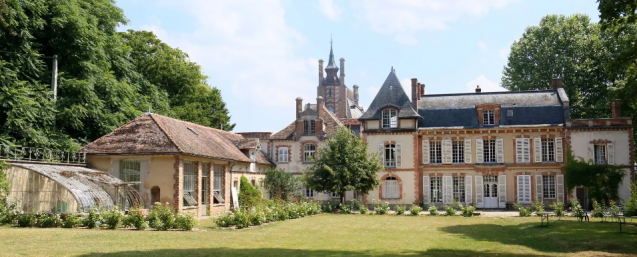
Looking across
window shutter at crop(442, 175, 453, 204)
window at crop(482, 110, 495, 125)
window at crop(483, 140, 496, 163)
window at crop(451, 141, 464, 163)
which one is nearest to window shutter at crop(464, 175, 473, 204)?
window shutter at crop(442, 175, 453, 204)

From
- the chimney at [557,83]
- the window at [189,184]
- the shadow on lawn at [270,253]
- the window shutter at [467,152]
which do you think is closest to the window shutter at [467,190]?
the window shutter at [467,152]

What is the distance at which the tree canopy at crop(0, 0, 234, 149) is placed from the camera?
2372 centimetres

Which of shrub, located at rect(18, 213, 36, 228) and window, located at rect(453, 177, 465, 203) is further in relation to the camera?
window, located at rect(453, 177, 465, 203)

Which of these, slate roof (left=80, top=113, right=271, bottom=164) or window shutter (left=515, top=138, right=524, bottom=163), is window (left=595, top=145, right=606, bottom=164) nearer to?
window shutter (left=515, top=138, right=524, bottom=163)

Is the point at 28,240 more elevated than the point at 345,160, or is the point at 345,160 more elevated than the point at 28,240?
the point at 345,160

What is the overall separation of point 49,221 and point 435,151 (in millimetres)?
23514

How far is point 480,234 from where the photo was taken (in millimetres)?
17203

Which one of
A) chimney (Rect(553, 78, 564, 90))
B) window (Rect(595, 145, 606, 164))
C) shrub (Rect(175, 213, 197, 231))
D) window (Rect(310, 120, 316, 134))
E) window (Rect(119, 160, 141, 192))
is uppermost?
chimney (Rect(553, 78, 564, 90))

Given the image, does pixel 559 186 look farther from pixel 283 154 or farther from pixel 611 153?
pixel 283 154

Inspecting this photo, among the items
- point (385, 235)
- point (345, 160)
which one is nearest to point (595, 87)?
point (345, 160)

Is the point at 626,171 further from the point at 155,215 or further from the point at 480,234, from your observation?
the point at 155,215

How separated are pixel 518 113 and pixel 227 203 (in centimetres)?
1844

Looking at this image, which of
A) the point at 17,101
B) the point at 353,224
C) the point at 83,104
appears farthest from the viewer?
the point at 83,104

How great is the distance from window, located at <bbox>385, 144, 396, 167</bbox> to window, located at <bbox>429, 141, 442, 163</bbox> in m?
2.24
